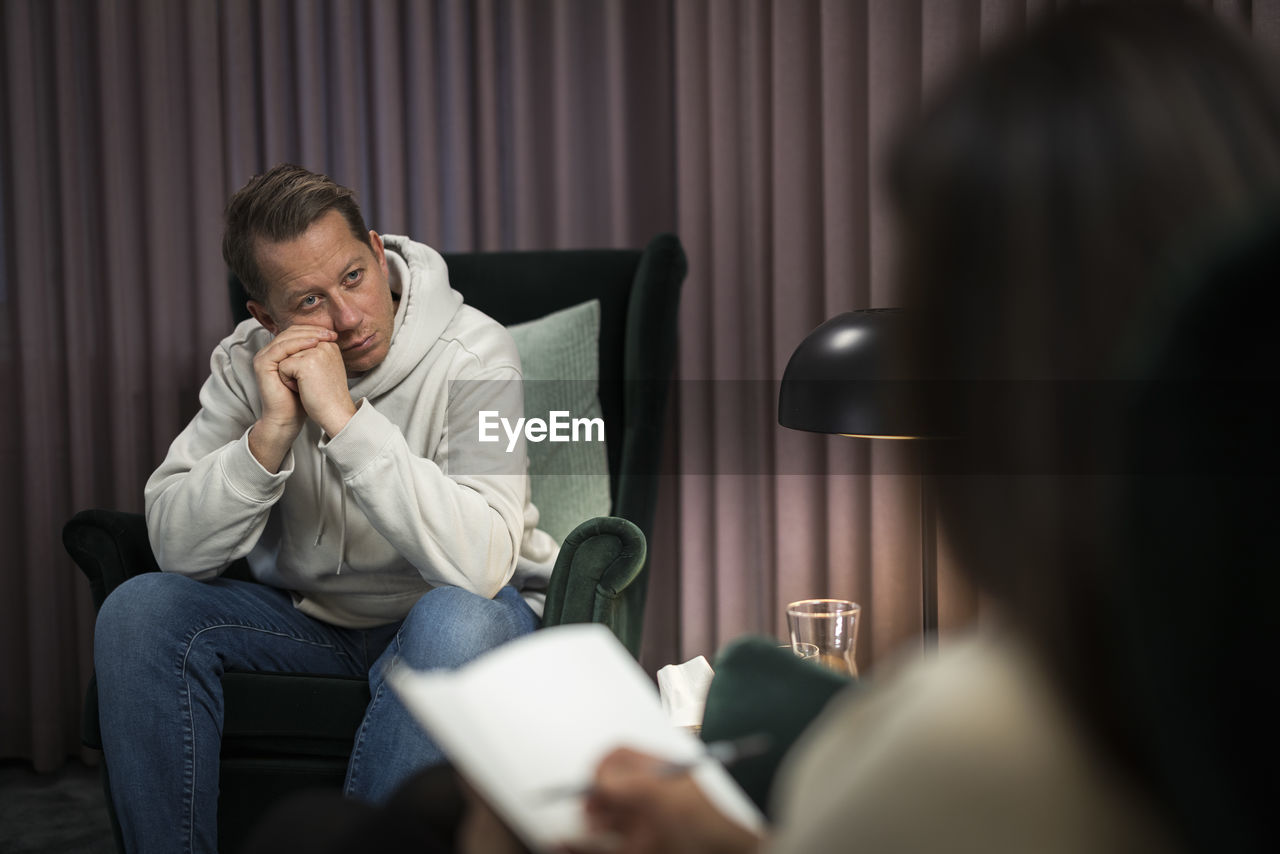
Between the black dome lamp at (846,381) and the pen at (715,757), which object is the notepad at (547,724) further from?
the black dome lamp at (846,381)

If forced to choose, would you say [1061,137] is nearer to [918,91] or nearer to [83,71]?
[918,91]

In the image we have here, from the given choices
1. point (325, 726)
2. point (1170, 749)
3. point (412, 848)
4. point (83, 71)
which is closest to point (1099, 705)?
point (1170, 749)

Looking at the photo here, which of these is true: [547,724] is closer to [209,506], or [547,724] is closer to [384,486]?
[384,486]

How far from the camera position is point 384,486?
4.59 ft

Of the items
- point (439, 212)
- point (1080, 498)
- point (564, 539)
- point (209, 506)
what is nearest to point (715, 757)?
point (1080, 498)

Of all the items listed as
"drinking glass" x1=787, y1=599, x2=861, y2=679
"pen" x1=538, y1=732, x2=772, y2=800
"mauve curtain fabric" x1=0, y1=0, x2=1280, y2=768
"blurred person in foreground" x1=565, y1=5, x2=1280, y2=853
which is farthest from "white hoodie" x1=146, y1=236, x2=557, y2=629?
"blurred person in foreground" x1=565, y1=5, x2=1280, y2=853

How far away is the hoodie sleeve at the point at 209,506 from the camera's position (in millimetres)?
1479

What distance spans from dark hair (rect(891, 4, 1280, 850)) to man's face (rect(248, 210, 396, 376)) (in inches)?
47.7

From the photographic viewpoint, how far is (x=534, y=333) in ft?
6.38

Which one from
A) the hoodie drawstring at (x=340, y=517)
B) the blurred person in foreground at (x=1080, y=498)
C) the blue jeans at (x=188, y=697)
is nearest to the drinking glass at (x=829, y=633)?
the blue jeans at (x=188, y=697)

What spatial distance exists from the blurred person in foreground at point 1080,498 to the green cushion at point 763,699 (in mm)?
267

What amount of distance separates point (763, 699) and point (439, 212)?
1759 millimetres

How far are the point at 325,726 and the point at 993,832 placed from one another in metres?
1.20

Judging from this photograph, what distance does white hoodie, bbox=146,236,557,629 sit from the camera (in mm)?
1422
